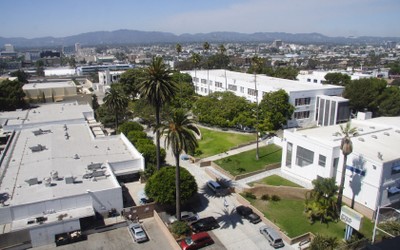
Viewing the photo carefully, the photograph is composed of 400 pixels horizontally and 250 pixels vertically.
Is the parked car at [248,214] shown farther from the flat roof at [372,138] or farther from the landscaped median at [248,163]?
the flat roof at [372,138]

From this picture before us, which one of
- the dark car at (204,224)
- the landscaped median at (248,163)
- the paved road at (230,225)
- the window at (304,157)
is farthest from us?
the landscaped median at (248,163)

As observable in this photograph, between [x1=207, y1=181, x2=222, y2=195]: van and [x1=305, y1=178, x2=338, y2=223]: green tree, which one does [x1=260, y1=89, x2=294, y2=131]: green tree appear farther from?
[x1=305, y1=178, x2=338, y2=223]: green tree

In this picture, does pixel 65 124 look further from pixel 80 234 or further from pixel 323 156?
pixel 323 156

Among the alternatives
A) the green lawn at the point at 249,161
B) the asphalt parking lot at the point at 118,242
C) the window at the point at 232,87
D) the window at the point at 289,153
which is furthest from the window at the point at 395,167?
the window at the point at 232,87

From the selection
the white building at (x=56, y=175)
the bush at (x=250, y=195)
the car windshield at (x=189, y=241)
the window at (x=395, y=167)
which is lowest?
the bush at (x=250, y=195)

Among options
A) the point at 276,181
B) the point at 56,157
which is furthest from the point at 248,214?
the point at 56,157

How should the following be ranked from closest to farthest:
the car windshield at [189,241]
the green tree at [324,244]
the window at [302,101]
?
the green tree at [324,244] < the car windshield at [189,241] < the window at [302,101]

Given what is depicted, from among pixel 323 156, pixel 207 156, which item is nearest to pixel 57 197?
pixel 207 156

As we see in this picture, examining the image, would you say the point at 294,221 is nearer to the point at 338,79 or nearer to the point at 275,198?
the point at 275,198
